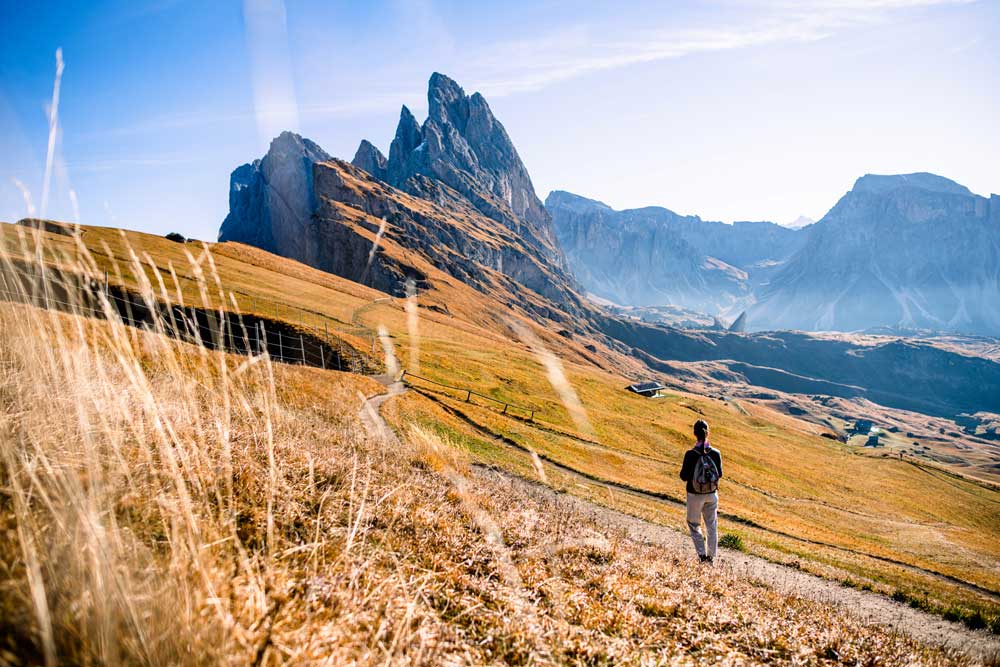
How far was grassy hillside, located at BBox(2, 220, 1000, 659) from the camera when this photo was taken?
511cm

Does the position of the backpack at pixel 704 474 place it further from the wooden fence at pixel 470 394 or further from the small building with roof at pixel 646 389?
the small building with roof at pixel 646 389

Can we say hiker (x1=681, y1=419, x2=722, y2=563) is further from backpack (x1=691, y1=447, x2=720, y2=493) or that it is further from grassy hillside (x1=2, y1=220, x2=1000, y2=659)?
grassy hillside (x1=2, y1=220, x2=1000, y2=659)

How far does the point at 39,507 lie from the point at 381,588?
8.81 ft

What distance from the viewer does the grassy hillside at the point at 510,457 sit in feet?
16.8

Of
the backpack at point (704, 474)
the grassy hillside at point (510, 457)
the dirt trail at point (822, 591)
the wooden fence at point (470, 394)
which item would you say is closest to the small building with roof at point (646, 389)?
the grassy hillside at point (510, 457)

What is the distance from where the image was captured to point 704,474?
11.4 m

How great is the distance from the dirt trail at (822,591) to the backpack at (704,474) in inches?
75.4

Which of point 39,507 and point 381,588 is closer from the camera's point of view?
point 39,507

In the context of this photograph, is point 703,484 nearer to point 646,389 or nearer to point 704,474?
point 704,474

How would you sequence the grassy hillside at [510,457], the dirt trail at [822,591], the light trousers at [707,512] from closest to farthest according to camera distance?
the grassy hillside at [510,457] → the dirt trail at [822,591] → the light trousers at [707,512]

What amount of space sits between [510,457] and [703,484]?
19446mm

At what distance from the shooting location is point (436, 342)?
81.4m

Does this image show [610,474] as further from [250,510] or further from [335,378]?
[250,510]

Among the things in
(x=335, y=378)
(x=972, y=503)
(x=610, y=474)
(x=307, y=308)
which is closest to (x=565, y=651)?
(x=610, y=474)
